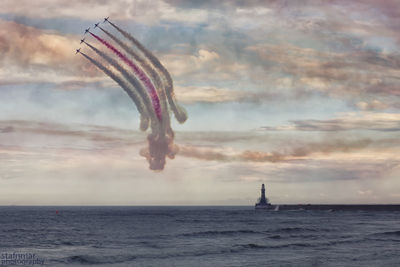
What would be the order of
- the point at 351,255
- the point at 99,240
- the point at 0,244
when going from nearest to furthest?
the point at 351,255, the point at 0,244, the point at 99,240

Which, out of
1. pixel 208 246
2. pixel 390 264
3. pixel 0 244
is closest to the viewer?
pixel 390 264

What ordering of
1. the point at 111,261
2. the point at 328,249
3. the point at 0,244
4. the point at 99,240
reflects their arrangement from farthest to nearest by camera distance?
1. the point at 99,240
2. the point at 0,244
3. the point at 328,249
4. the point at 111,261

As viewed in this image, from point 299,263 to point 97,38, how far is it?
45587 mm

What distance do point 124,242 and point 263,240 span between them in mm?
25180

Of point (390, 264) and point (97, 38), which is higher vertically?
point (97, 38)

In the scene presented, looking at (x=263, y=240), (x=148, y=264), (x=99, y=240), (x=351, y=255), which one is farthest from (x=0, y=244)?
(x=351, y=255)

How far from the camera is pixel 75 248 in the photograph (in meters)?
71.6

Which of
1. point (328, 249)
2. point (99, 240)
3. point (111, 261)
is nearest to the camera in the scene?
point (111, 261)

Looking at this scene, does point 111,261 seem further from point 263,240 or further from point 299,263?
point 263,240

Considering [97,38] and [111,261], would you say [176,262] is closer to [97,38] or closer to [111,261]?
[111,261]

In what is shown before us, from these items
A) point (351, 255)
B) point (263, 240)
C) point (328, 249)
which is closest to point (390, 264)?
point (351, 255)

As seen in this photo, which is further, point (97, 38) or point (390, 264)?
point (97, 38)

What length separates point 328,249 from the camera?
68938mm

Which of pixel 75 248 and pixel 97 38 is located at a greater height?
pixel 97 38
